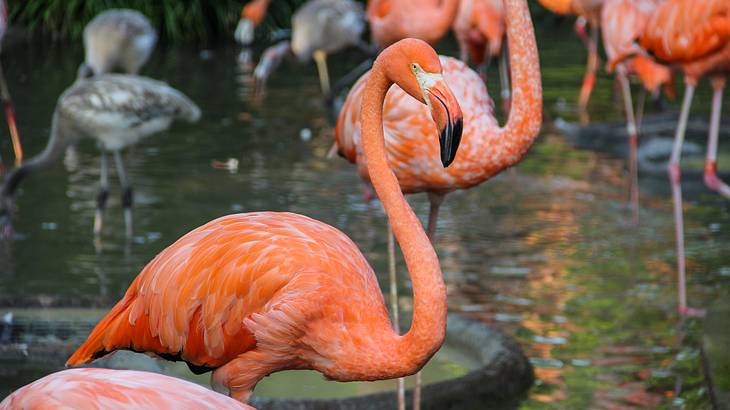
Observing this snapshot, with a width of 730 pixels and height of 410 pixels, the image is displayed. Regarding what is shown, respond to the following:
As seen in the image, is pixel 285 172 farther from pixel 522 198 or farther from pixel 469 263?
pixel 469 263

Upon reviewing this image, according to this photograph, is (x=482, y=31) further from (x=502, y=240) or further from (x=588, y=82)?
(x=502, y=240)

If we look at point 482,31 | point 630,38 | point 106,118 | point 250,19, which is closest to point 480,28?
point 482,31

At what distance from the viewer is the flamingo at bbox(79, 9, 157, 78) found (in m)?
10.5

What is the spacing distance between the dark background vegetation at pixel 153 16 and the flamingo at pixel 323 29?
4.97m

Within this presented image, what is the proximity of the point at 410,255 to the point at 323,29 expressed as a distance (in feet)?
32.6

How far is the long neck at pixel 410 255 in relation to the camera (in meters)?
3.17

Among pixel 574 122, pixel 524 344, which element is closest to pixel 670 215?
pixel 524 344

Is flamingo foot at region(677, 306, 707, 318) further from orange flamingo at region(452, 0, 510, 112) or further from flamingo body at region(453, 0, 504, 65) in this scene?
flamingo body at region(453, 0, 504, 65)

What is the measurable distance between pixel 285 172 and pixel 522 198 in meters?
1.81

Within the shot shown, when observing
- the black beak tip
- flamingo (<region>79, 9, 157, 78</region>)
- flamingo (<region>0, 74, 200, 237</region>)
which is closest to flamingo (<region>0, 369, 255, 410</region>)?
the black beak tip

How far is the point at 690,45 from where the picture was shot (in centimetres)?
598

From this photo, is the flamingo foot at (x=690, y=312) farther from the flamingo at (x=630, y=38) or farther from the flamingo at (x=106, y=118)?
the flamingo at (x=106, y=118)

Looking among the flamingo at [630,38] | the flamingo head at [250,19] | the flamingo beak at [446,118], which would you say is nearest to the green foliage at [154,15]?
the flamingo head at [250,19]

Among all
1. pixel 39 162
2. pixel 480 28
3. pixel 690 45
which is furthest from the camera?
pixel 480 28
